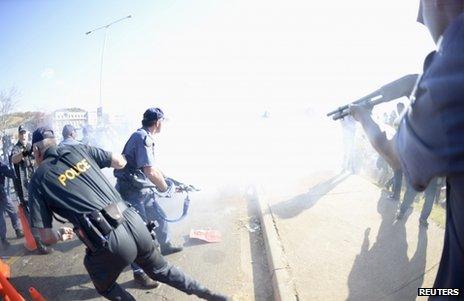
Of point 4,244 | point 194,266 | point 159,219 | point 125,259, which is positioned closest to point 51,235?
point 125,259

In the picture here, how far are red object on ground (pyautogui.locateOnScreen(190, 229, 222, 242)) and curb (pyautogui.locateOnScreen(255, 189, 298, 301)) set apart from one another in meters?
0.84

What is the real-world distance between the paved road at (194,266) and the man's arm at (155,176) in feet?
4.51

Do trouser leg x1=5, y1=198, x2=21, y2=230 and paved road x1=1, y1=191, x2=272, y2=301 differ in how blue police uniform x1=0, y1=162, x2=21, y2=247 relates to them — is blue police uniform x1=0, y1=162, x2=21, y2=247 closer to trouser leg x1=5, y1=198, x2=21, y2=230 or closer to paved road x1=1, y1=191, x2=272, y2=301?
trouser leg x1=5, y1=198, x2=21, y2=230

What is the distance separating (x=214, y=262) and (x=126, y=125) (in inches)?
635

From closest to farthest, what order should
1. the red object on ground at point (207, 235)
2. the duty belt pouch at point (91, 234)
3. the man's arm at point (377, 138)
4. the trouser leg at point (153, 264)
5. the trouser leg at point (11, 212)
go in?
the man's arm at point (377, 138)
the duty belt pouch at point (91, 234)
the trouser leg at point (153, 264)
the red object on ground at point (207, 235)
the trouser leg at point (11, 212)

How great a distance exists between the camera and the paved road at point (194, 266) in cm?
402

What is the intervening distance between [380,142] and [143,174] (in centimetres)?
359

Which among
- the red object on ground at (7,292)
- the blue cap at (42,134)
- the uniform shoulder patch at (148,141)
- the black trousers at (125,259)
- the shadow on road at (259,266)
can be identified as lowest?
the shadow on road at (259,266)

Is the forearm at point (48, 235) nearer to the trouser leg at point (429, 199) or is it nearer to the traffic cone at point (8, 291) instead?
the traffic cone at point (8, 291)

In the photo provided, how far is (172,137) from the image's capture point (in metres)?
19.7

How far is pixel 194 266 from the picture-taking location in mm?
4574

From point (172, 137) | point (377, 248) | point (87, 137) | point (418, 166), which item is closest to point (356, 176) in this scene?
point (377, 248)

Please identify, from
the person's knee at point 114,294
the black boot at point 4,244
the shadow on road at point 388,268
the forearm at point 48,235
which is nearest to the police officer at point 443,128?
the shadow on road at point 388,268

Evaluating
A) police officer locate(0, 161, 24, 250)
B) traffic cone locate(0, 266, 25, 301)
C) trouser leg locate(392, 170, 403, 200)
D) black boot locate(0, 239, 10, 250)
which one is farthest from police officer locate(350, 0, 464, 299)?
black boot locate(0, 239, 10, 250)
